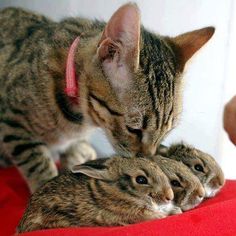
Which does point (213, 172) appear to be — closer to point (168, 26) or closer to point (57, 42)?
point (57, 42)

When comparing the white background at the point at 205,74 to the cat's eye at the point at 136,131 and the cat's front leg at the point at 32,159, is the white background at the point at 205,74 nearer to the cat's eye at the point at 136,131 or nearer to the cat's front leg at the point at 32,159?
the cat's front leg at the point at 32,159

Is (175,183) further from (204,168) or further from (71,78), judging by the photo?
(71,78)

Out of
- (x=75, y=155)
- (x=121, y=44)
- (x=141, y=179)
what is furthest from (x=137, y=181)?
(x=75, y=155)

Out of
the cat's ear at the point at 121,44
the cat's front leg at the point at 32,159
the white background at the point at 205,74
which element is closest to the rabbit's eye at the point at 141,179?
the cat's ear at the point at 121,44

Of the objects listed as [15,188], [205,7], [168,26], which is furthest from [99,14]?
[15,188]

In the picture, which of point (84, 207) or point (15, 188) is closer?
point (84, 207)

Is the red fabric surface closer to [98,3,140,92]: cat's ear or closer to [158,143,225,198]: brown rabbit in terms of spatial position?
[158,143,225,198]: brown rabbit
